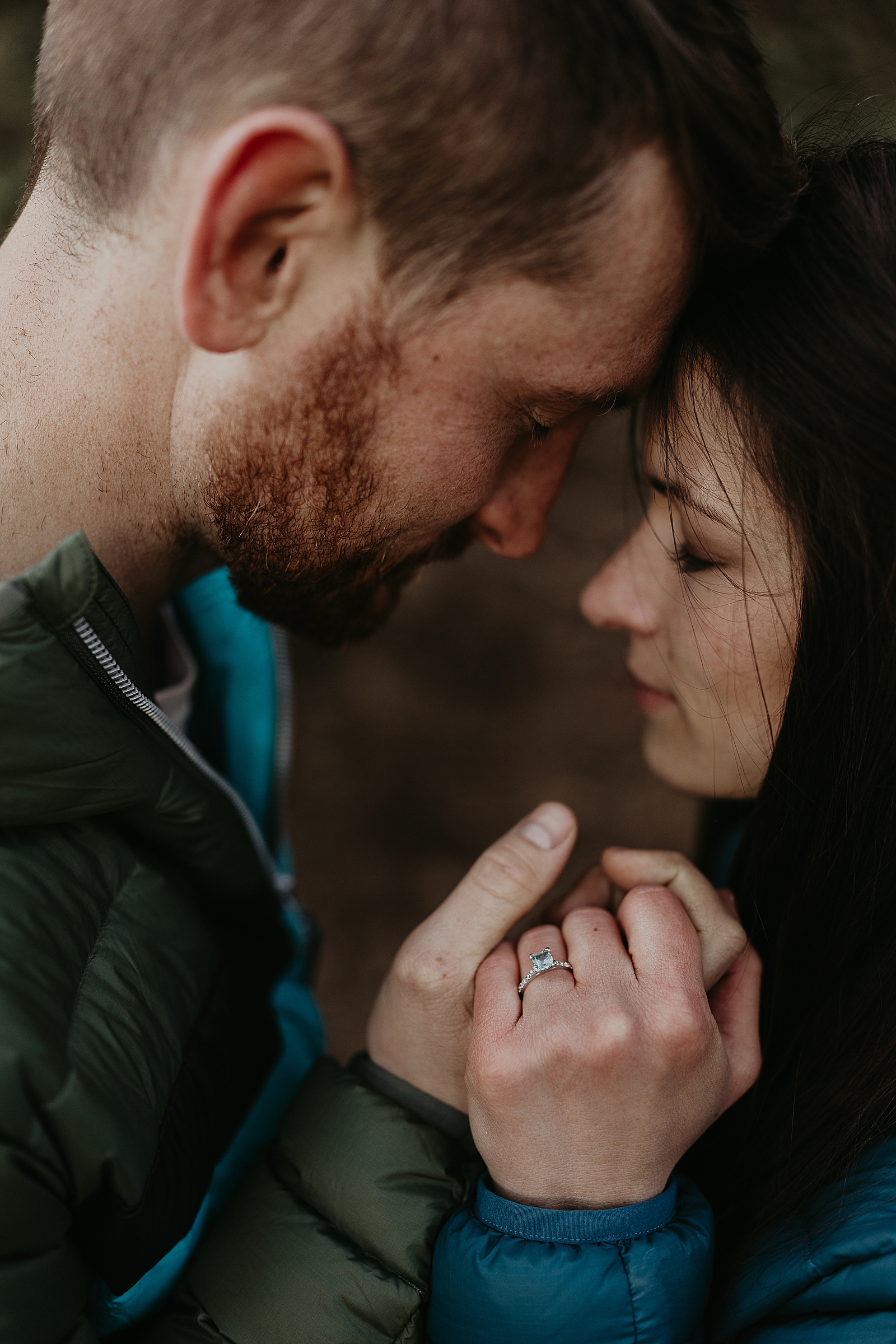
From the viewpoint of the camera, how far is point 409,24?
112cm

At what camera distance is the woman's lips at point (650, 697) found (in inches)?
71.6

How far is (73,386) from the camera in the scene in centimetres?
136

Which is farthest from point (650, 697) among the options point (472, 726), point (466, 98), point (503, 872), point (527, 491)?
point (472, 726)

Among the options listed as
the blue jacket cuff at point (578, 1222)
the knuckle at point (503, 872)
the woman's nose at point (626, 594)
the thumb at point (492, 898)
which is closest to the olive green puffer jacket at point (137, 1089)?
the blue jacket cuff at point (578, 1222)

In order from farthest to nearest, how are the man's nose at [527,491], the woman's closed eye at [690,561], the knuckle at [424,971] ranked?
the man's nose at [527,491] → the woman's closed eye at [690,561] → the knuckle at [424,971]

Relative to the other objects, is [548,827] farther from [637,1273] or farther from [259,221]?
[259,221]

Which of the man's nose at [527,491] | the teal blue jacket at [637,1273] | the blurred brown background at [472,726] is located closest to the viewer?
the teal blue jacket at [637,1273]

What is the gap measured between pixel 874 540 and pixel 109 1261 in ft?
4.62

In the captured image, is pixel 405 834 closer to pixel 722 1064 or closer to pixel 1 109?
pixel 722 1064

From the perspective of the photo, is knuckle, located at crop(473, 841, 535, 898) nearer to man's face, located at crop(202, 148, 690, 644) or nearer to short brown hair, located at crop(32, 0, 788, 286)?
man's face, located at crop(202, 148, 690, 644)

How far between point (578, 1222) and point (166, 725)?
2.93ft

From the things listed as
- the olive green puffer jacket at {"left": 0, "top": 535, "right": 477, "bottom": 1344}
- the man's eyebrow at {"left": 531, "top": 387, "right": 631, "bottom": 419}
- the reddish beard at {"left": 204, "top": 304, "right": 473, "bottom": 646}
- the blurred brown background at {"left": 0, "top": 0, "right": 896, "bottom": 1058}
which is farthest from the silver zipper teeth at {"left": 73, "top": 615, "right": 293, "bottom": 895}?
the blurred brown background at {"left": 0, "top": 0, "right": 896, "bottom": 1058}

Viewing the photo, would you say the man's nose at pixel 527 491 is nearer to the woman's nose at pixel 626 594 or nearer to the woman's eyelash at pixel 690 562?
the woman's nose at pixel 626 594

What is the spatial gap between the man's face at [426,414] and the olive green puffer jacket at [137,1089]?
1.13ft
